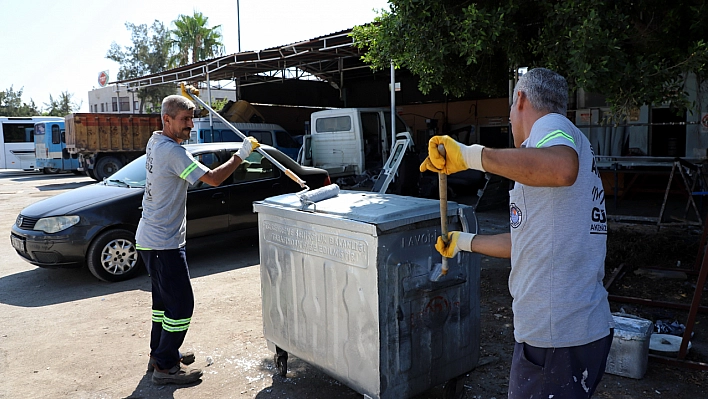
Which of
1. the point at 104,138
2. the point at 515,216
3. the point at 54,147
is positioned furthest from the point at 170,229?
the point at 54,147

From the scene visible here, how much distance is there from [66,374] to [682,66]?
5.37 m

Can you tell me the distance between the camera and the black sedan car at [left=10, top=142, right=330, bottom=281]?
6.20 metres

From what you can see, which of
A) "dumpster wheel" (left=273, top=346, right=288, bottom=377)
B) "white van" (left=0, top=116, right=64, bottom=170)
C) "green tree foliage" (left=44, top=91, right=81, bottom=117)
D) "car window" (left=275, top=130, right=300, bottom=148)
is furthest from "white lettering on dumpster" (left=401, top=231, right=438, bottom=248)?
"green tree foliage" (left=44, top=91, right=81, bottom=117)

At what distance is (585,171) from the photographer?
196 cm

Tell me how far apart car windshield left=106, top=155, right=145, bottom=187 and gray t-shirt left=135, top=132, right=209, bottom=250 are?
3281mm

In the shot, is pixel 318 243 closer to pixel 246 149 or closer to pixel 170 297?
pixel 246 149

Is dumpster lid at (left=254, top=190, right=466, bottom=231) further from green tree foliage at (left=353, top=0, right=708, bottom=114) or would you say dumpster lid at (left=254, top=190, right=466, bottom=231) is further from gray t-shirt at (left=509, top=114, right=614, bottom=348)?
green tree foliage at (left=353, top=0, right=708, bottom=114)

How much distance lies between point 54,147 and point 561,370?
24350 millimetres

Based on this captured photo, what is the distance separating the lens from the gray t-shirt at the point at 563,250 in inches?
76.0

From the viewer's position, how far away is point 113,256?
638 centimetres

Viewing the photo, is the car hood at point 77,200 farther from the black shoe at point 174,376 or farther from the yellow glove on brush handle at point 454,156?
the yellow glove on brush handle at point 454,156

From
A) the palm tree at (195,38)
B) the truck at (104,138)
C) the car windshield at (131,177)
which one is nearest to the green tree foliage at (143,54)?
the palm tree at (195,38)

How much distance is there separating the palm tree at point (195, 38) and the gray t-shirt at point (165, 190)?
30.1 meters

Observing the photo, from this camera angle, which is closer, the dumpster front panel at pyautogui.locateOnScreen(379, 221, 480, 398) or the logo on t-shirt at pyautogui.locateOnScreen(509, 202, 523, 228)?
the logo on t-shirt at pyautogui.locateOnScreen(509, 202, 523, 228)
